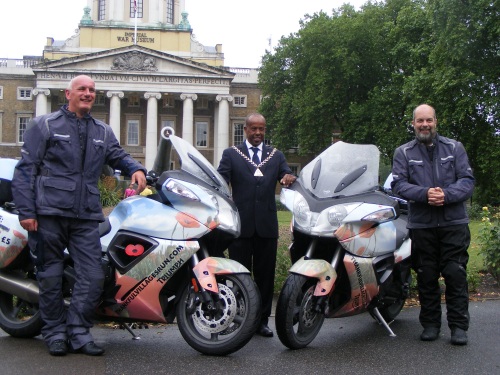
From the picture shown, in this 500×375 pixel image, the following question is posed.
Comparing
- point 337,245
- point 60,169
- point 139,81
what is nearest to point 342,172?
point 337,245

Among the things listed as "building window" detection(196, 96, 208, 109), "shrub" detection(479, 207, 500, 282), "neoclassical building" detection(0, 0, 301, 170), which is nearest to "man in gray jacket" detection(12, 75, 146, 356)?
"shrub" detection(479, 207, 500, 282)

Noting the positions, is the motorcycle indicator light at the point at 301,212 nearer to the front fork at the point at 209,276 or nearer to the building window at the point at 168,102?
the front fork at the point at 209,276

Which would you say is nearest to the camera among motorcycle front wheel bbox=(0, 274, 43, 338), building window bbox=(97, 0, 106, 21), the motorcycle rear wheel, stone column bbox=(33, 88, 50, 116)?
motorcycle front wheel bbox=(0, 274, 43, 338)

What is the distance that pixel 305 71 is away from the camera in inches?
1940

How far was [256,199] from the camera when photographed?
5.76 metres

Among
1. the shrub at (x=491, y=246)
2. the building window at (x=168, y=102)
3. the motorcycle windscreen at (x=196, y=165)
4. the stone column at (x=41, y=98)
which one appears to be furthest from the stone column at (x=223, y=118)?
the motorcycle windscreen at (x=196, y=165)

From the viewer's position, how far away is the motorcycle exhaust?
16.7 ft

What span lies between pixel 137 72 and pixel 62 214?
61.4 metres

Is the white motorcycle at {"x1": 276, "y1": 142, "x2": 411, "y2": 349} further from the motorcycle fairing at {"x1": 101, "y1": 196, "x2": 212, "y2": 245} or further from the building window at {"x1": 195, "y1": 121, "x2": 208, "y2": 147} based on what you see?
the building window at {"x1": 195, "y1": 121, "x2": 208, "y2": 147}

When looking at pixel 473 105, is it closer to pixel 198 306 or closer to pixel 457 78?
pixel 457 78

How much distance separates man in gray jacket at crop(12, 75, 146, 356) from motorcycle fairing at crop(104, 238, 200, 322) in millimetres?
230

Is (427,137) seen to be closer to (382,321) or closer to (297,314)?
(382,321)

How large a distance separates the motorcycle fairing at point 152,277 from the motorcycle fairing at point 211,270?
0.13 m

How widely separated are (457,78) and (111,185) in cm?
1612
